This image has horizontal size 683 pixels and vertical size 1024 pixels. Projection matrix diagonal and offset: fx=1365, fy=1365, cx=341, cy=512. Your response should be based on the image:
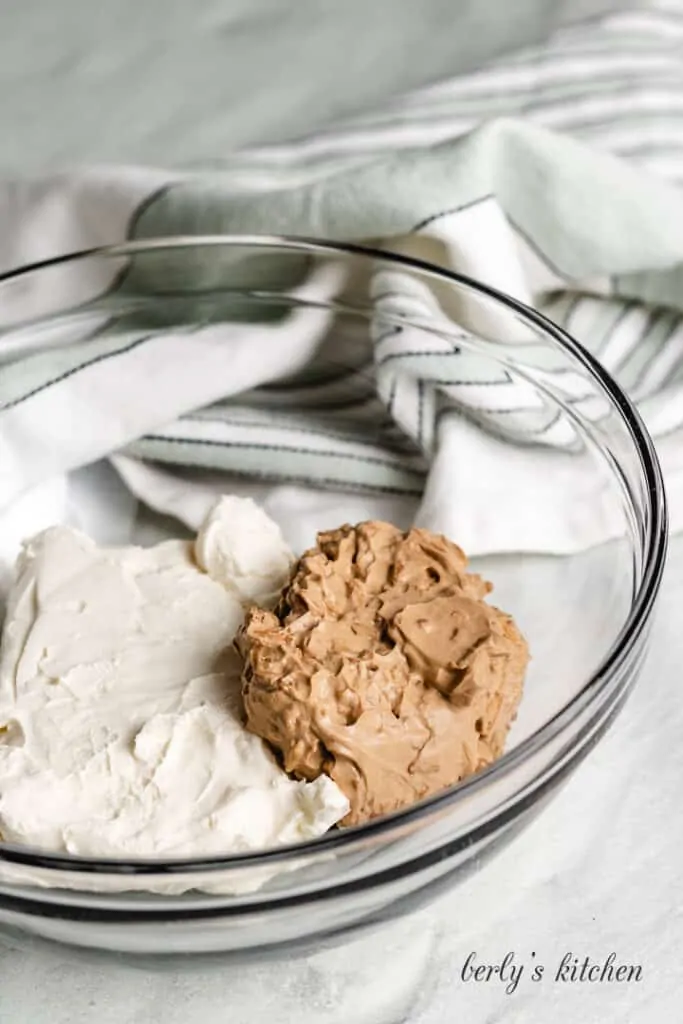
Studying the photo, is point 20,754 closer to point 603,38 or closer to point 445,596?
point 445,596

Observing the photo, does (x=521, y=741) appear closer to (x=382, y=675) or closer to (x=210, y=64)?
(x=382, y=675)

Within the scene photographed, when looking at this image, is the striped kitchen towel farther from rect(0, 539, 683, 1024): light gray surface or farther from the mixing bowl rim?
rect(0, 539, 683, 1024): light gray surface

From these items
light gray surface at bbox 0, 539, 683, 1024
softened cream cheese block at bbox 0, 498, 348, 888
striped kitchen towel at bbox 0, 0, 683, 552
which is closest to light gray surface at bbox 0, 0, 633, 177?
striped kitchen towel at bbox 0, 0, 683, 552

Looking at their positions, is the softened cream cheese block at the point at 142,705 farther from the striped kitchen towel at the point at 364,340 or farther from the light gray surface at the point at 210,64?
the light gray surface at the point at 210,64

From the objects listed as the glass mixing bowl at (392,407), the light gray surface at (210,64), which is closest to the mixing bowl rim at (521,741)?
the glass mixing bowl at (392,407)

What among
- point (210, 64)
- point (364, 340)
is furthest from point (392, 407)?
point (210, 64)

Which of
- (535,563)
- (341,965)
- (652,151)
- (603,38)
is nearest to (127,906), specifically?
(341,965)

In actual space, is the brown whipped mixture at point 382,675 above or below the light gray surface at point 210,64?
below
